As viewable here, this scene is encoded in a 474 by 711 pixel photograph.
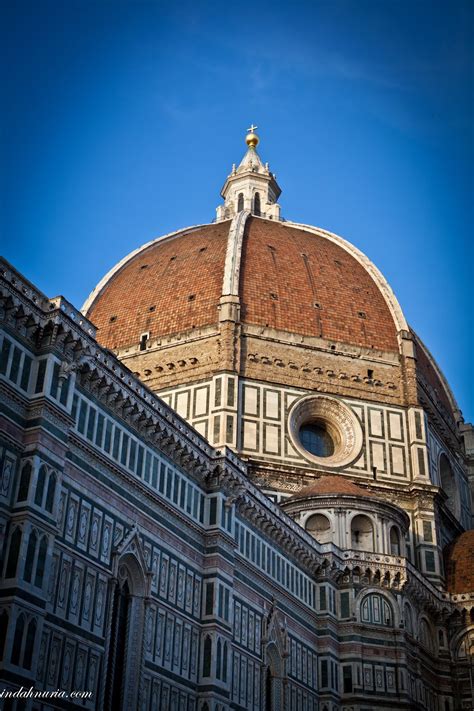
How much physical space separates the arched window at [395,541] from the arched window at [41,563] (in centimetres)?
2029

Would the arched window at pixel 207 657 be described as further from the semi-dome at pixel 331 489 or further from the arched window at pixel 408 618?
the arched window at pixel 408 618

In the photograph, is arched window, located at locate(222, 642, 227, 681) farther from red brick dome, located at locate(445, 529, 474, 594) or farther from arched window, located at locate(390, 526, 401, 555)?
red brick dome, located at locate(445, 529, 474, 594)

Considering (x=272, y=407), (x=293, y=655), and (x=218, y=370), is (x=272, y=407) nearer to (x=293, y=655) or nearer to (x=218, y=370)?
(x=218, y=370)

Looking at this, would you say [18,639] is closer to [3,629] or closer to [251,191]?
[3,629]

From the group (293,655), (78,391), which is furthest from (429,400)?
(78,391)

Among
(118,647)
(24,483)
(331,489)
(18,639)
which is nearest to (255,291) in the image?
(331,489)

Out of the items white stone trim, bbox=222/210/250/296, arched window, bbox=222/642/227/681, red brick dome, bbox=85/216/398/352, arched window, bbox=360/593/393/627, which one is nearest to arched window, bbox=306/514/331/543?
arched window, bbox=360/593/393/627

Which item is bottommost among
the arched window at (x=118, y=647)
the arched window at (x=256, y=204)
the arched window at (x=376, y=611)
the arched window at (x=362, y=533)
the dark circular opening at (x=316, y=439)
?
the arched window at (x=118, y=647)

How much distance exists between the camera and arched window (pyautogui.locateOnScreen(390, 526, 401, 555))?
39.7m

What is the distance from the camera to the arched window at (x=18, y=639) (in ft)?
67.5

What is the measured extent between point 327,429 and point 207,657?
19692 millimetres

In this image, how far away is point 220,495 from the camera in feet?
102

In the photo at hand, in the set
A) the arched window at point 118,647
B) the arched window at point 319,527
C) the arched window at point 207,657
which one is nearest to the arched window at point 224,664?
the arched window at point 207,657

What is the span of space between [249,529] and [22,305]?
41.6 feet
